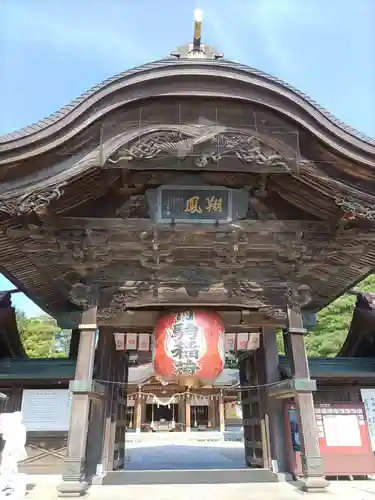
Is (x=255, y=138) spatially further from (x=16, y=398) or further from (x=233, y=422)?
(x=233, y=422)

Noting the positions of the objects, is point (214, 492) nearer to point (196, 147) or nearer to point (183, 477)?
point (183, 477)

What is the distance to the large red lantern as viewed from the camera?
18.8 feet

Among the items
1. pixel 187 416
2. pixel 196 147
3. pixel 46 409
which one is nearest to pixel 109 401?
pixel 46 409

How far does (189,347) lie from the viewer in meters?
5.82

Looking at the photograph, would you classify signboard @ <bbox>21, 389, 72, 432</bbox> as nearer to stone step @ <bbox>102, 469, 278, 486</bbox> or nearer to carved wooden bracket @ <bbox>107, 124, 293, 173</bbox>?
stone step @ <bbox>102, 469, 278, 486</bbox>

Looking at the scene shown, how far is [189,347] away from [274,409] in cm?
242

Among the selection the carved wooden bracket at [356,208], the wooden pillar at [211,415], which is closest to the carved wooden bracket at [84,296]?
the carved wooden bracket at [356,208]

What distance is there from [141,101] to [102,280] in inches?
110

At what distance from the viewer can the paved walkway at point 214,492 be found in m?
5.36

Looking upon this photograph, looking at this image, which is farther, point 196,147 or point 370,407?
point 370,407

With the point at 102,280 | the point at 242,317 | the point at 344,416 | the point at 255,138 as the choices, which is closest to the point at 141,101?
the point at 255,138

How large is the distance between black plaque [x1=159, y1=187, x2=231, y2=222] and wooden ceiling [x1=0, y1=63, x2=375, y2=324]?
0.15 m

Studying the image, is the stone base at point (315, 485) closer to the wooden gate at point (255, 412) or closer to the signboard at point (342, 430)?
the wooden gate at point (255, 412)

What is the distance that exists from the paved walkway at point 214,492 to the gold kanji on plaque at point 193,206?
12.5 feet
